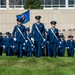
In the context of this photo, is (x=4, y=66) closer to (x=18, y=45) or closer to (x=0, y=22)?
(x=18, y=45)

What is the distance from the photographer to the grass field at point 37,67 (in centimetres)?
1548

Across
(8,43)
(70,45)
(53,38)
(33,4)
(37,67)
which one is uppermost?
(33,4)

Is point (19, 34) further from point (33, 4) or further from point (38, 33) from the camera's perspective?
point (33, 4)

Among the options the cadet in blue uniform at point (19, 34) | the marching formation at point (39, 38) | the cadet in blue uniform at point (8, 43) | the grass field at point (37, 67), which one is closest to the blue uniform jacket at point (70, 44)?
the marching formation at point (39, 38)

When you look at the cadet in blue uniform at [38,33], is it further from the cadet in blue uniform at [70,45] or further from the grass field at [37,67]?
the cadet in blue uniform at [70,45]

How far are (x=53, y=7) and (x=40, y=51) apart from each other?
38.4 meters

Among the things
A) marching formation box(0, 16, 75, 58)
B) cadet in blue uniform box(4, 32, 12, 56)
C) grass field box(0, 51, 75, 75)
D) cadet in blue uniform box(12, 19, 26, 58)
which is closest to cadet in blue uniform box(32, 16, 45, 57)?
marching formation box(0, 16, 75, 58)

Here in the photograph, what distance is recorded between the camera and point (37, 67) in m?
16.4

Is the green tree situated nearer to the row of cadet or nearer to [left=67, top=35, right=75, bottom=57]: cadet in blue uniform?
the row of cadet

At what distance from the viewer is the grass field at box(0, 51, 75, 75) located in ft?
50.8

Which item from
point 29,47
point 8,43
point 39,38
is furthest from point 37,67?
point 8,43

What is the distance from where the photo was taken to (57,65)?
17062mm

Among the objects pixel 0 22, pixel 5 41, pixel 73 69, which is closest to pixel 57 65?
pixel 73 69

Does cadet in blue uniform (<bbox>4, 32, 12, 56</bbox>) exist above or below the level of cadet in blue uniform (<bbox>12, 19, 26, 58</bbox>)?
below
